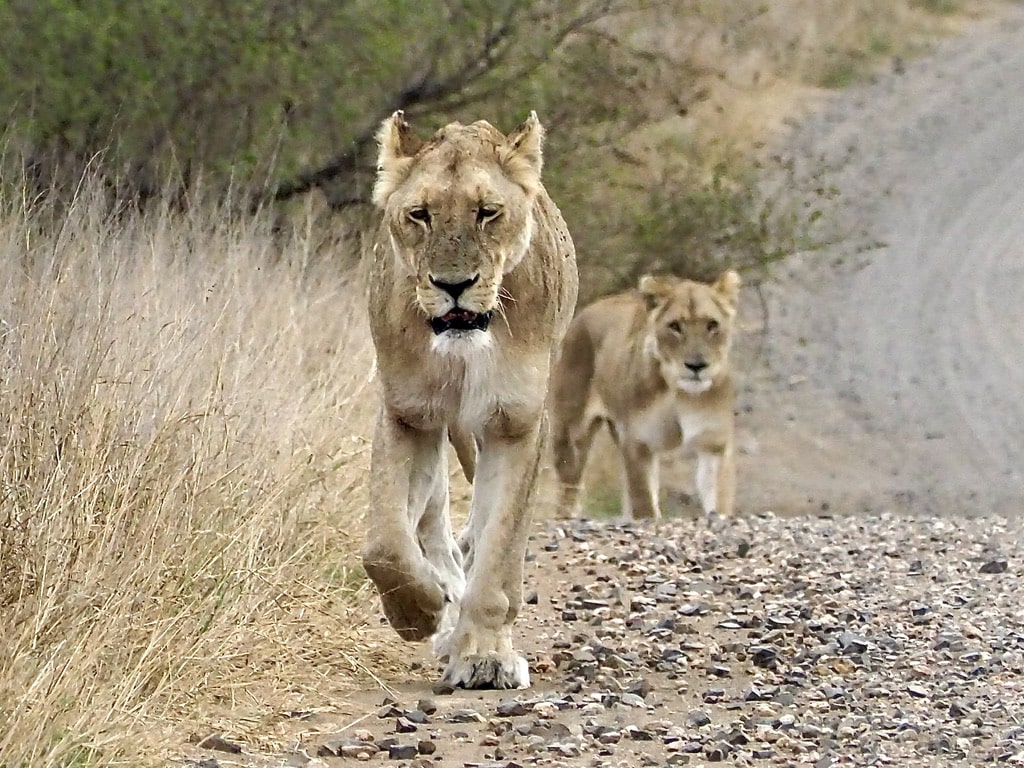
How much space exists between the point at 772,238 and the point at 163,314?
9241 millimetres

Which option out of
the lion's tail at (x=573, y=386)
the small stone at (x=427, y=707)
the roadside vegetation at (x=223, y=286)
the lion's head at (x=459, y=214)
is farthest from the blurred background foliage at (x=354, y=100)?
the small stone at (x=427, y=707)

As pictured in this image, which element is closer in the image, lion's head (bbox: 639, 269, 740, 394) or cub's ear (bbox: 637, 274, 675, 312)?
lion's head (bbox: 639, 269, 740, 394)

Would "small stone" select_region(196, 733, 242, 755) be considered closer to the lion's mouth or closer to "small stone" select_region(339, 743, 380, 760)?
"small stone" select_region(339, 743, 380, 760)

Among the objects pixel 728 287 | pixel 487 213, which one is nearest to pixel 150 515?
pixel 487 213

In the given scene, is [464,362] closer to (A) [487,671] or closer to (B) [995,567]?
(A) [487,671]

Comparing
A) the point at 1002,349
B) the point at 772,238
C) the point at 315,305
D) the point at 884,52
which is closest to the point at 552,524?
the point at 315,305

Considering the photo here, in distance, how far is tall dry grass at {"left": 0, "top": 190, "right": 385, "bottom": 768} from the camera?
4.72m

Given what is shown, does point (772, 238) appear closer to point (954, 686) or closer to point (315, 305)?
point (315, 305)

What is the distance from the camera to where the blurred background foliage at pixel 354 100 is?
10.9m

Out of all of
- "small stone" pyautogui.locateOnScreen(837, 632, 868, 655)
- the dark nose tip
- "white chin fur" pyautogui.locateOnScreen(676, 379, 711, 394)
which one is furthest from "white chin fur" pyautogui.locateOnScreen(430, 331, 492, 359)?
"white chin fur" pyautogui.locateOnScreen(676, 379, 711, 394)

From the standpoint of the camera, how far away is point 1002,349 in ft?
57.9

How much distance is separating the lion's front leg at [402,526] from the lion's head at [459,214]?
437mm

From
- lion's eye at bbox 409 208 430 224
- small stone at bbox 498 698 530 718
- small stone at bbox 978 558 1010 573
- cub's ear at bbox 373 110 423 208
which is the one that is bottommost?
small stone at bbox 498 698 530 718

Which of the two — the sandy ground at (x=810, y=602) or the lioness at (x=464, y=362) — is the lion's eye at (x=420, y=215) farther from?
the sandy ground at (x=810, y=602)
